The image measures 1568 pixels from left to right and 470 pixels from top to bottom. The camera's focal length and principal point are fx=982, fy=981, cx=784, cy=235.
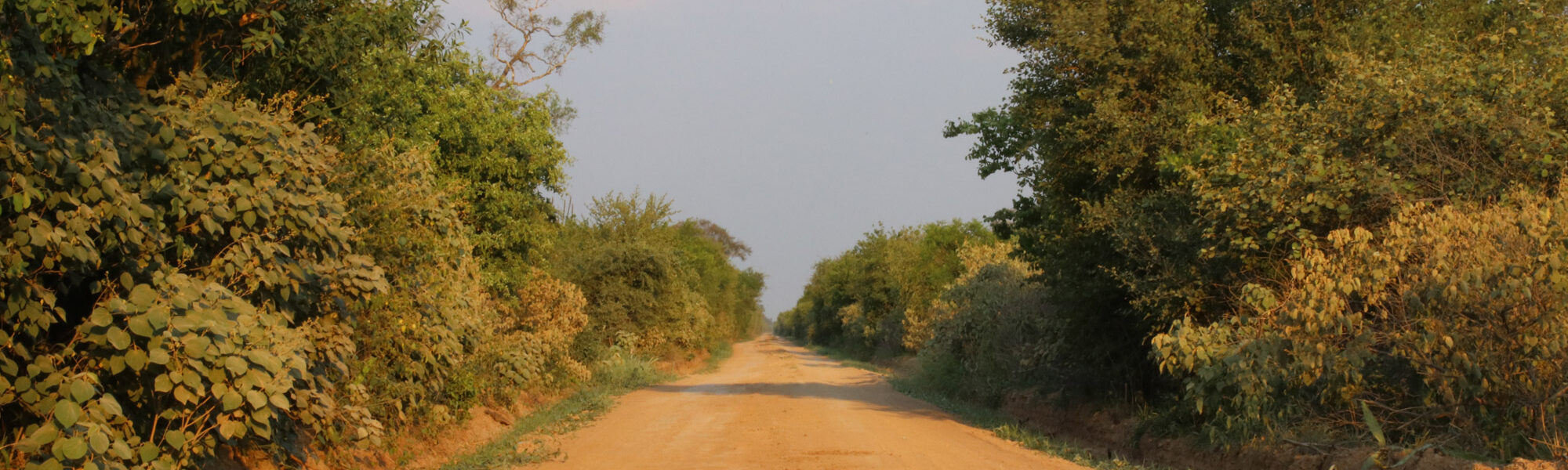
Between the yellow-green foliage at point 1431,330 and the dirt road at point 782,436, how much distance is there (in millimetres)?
2485

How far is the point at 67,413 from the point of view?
15.2ft

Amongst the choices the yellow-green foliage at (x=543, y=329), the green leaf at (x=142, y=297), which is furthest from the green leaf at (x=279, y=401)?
the yellow-green foliage at (x=543, y=329)

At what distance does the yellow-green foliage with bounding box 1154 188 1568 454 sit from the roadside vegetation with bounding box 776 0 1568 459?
27 millimetres

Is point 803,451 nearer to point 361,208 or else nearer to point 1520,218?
point 361,208

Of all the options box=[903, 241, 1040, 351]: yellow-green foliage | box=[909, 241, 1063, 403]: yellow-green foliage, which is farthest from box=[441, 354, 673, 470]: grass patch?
box=[903, 241, 1040, 351]: yellow-green foliage

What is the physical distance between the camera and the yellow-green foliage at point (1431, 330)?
7.69 m

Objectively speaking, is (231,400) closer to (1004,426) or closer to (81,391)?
(81,391)

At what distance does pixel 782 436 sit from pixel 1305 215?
21.6ft

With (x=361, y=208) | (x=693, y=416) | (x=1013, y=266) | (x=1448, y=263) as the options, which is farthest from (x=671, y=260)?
(x=1448, y=263)

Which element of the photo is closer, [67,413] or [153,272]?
[67,413]

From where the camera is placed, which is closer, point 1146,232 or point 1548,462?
point 1548,462

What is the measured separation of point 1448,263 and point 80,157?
9417mm

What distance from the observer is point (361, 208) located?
8648 mm

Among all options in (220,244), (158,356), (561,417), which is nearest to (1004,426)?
(561,417)
